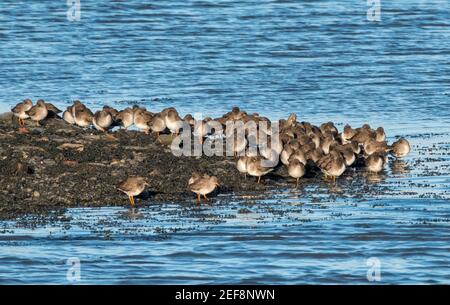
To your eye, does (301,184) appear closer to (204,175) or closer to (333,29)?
(204,175)

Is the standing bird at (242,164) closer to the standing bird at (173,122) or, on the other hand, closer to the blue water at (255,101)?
the blue water at (255,101)

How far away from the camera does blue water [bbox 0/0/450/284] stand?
14164 millimetres

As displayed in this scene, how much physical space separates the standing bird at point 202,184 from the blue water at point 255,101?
1.16 ft

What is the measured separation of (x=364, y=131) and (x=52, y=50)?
611 inches

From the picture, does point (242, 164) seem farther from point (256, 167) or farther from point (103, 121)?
point (103, 121)

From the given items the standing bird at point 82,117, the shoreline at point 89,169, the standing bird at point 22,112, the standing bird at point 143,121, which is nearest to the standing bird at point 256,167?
the shoreline at point 89,169

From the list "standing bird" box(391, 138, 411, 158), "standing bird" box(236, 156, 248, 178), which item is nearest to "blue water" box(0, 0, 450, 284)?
"standing bird" box(391, 138, 411, 158)

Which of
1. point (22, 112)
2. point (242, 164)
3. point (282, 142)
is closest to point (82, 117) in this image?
point (22, 112)

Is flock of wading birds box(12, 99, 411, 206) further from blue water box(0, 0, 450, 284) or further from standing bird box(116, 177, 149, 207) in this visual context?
blue water box(0, 0, 450, 284)

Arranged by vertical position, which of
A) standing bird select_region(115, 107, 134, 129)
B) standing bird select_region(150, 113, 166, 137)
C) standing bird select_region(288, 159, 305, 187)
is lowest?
standing bird select_region(288, 159, 305, 187)

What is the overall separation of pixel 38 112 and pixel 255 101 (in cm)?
701

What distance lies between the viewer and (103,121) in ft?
69.1

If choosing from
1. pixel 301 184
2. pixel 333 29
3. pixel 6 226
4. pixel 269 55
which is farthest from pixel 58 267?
pixel 333 29

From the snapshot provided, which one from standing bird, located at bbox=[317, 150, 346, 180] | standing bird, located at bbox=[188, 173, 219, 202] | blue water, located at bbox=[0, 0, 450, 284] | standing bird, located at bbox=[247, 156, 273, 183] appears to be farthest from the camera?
standing bird, located at bbox=[317, 150, 346, 180]
